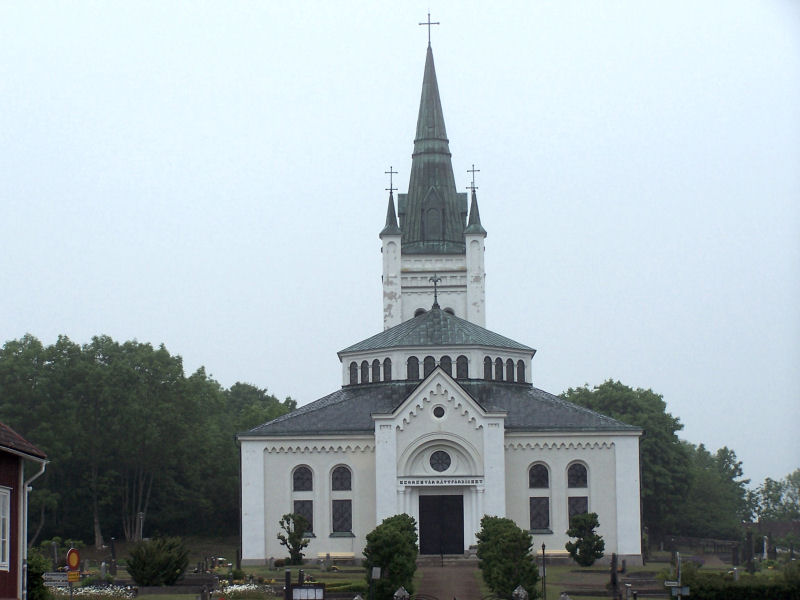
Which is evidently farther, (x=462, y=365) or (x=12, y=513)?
(x=462, y=365)

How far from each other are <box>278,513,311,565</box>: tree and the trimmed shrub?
15.4 meters

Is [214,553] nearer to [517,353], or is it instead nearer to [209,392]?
[209,392]

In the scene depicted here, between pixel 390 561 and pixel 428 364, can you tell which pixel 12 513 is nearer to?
pixel 390 561

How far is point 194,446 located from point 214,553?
29.2 feet

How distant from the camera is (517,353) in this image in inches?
3275

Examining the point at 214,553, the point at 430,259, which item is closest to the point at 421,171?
the point at 430,259

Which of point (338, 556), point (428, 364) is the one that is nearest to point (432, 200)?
point (428, 364)

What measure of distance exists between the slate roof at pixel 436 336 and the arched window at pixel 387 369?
30.9 inches

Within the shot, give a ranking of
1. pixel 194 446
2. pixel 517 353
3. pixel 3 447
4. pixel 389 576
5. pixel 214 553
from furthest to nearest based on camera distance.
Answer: pixel 194 446 → pixel 214 553 → pixel 517 353 → pixel 389 576 → pixel 3 447

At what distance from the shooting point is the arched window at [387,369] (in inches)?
3216

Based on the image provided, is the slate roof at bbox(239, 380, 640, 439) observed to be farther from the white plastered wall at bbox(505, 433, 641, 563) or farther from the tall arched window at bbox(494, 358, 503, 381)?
the white plastered wall at bbox(505, 433, 641, 563)

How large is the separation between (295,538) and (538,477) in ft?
42.3

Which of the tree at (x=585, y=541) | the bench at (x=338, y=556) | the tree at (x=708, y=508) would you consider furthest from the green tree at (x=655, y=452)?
the bench at (x=338, y=556)

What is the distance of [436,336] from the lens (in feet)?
269
